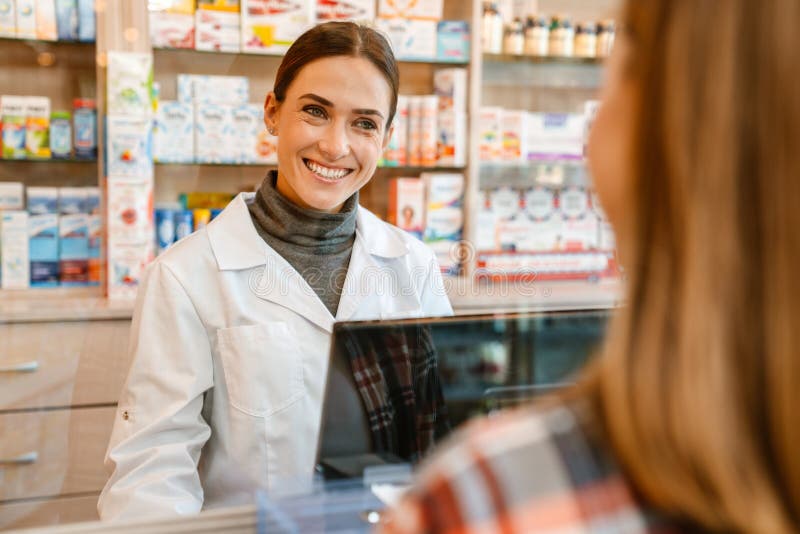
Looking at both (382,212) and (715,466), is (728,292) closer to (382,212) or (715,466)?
(715,466)

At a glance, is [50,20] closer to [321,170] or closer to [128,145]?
[128,145]

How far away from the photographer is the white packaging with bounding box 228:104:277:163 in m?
2.76

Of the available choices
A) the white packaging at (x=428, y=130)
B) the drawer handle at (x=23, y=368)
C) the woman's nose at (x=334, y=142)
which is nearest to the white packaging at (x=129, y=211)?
the drawer handle at (x=23, y=368)

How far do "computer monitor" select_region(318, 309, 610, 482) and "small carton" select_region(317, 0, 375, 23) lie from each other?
7.00 feet

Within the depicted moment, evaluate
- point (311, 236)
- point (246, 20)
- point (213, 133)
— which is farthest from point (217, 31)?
point (311, 236)

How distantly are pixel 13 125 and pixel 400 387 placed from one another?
7.12ft

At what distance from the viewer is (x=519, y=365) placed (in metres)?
0.98

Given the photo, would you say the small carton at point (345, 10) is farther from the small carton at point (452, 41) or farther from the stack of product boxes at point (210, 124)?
the stack of product boxes at point (210, 124)

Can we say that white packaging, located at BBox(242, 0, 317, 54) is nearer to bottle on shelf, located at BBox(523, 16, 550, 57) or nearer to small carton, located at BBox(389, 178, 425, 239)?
small carton, located at BBox(389, 178, 425, 239)

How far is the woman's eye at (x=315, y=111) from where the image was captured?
4.95ft

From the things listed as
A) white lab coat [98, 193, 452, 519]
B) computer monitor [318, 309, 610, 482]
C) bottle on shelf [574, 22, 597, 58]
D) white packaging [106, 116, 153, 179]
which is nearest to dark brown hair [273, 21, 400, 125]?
white lab coat [98, 193, 452, 519]

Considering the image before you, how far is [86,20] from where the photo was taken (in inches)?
→ 105

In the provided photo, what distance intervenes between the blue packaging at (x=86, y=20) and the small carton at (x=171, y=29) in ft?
0.58

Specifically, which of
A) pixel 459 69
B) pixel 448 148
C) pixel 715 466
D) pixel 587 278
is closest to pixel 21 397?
pixel 448 148
